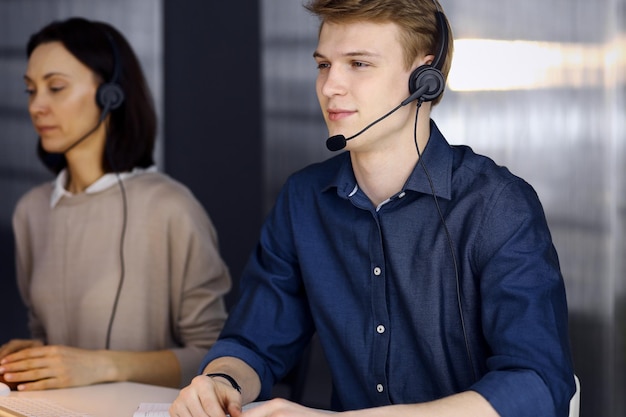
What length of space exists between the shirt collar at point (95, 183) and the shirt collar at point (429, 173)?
0.91m

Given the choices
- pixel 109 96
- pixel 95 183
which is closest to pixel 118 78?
pixel 109 96

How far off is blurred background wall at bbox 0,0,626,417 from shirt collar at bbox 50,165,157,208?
1116mm

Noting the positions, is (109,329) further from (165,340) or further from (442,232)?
(442,232)

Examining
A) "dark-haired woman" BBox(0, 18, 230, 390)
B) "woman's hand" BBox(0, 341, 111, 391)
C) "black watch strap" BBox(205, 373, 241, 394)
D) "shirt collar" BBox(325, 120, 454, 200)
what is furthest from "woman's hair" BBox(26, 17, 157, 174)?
"black watch strap" BBox(205, 373, 241, 394)

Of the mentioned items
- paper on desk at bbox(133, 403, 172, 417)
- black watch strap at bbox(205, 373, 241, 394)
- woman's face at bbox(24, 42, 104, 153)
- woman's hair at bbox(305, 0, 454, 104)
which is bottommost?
paper on desk at bbox(133, 403, 172, 417)

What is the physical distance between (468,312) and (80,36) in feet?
4.72

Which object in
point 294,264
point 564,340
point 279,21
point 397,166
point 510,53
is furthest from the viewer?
point 279,21

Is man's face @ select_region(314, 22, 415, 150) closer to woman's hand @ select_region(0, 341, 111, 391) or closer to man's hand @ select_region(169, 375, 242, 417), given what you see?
man's hand @ select_region(169, 375, 242, 417)

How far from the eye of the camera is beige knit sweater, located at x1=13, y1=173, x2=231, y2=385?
2.53m

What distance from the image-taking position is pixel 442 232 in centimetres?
178

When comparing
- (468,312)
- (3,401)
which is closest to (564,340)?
(468,312)

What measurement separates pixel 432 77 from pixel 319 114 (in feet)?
6.28

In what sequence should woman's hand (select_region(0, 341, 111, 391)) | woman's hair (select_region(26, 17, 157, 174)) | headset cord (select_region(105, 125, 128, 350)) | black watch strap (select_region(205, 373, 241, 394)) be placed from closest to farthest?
1. black watch strap (select_region(205, 373, 241, 394))
2. woman's hand (select_region(0, 341, 111, 391))
3. headset cord (select_region(105, 125, 128, 350))
4. woman's hair (select_region(26, 17, 157, 174))

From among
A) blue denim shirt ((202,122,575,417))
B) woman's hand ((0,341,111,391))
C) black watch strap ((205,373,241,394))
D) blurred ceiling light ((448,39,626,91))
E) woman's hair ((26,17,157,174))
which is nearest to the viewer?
blue denim shirt ((202,122,575,417))
